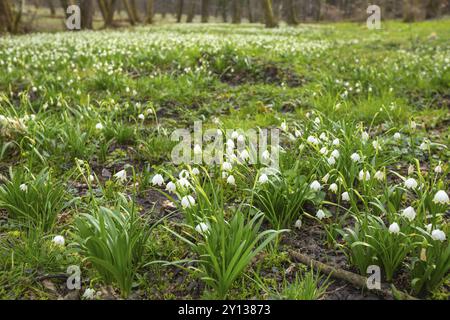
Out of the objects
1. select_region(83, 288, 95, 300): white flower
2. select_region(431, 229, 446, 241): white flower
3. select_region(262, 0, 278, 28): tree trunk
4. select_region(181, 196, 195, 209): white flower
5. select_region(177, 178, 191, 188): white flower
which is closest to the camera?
select_region(431, 229, 446, 241): white flower

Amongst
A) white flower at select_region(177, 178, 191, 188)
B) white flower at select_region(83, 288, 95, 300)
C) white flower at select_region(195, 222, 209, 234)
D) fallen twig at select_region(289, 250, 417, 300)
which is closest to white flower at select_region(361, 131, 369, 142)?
fallen twig at select_region(289, 250, 417, 300)

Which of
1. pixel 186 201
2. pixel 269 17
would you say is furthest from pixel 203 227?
pixel 269 17

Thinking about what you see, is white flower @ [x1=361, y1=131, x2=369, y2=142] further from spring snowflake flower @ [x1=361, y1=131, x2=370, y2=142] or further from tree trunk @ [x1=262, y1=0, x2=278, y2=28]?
tree trunk @ [x1=262, y1=0, x2=278, y2=28]

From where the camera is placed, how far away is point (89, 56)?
33.5ft

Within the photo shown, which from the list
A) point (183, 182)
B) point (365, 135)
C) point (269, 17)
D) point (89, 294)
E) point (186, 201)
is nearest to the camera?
point (89, 294)

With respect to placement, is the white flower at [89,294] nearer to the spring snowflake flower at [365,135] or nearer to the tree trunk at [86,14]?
the spring snowflake flower at [365,135]

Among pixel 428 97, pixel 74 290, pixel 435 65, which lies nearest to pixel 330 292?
pixel 74 290

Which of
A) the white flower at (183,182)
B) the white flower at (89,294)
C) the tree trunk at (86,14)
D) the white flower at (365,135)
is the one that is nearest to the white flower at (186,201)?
the white flower at (183,182)

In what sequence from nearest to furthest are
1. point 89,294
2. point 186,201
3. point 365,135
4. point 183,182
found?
1. point 89,294
2. point 186,201
3. point 183,182
4. point 365,135

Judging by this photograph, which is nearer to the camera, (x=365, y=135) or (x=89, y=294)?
(x=89, y=294)

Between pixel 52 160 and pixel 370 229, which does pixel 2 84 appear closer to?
pixel 52 160

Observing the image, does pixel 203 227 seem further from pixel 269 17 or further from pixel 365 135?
pixel 269 17

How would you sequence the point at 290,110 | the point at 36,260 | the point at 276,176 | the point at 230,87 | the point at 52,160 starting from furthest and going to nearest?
the point at 230,87 < the point at 290,110 < the point at 52,160 < the point at 276,176 < the point at 36,260

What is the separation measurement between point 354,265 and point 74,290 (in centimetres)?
189
